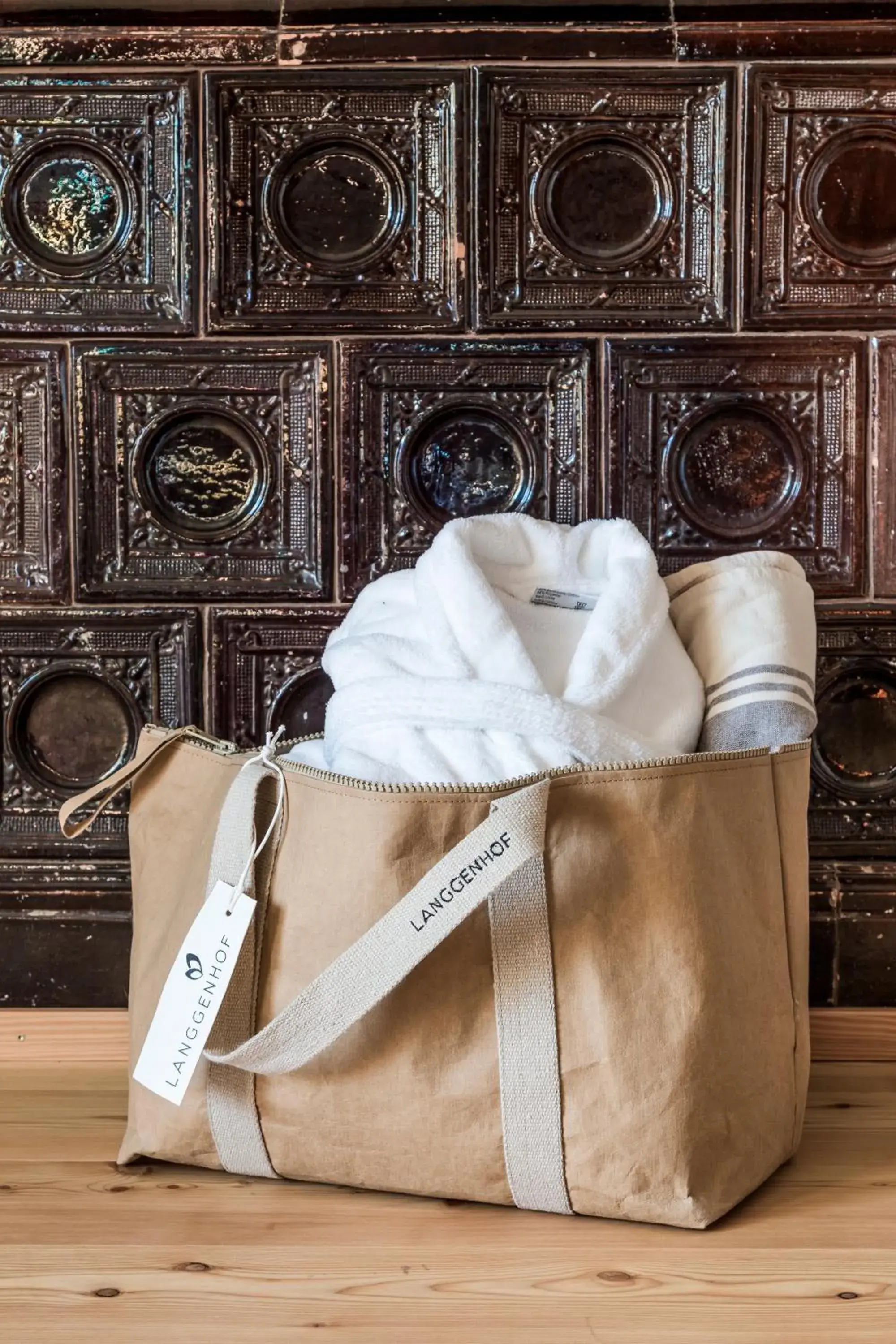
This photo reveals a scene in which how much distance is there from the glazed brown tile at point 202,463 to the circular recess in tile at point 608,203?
0.27 meters

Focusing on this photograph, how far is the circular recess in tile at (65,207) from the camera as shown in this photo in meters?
1.04

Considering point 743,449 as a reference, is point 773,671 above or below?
below

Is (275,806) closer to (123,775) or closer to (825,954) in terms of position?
(123,775)

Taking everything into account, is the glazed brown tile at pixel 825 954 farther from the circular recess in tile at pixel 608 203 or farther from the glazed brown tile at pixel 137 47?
the glazed brown tile at pixel 137 47

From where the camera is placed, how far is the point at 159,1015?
0.71m

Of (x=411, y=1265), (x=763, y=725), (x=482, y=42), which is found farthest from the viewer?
(x=482, y=42)

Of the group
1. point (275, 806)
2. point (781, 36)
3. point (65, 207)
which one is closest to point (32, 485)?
point (65, 207)

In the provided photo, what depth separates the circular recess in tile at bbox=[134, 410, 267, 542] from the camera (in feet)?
3.46

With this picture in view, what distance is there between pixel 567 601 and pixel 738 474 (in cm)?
→ 34

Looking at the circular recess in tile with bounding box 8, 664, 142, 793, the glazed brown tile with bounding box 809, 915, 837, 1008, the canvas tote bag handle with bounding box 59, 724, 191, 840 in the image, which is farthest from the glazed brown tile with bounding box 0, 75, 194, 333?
the glazed brown tile with bounding box 809, 915, 837, 1008

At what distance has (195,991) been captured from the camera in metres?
0.70

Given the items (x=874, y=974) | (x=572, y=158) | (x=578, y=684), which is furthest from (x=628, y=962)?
(x=572, y=158)

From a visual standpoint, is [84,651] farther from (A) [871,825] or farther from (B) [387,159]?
(A) [871,825]

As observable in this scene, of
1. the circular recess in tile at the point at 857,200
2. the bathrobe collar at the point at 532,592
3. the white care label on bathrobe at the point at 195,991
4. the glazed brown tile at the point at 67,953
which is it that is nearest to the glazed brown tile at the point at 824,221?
the circular recess in tile at the point at 857,200
